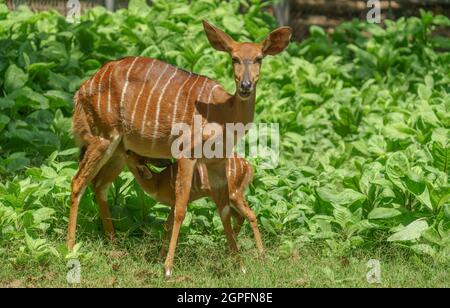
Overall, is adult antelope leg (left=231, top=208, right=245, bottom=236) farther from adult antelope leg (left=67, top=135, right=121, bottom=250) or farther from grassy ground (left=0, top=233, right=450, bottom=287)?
adult antelope leg (left=67, top=135, right=121, bottom=250)

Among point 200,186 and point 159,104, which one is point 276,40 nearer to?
point 159,104

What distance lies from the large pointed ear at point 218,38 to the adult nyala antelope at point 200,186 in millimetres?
769

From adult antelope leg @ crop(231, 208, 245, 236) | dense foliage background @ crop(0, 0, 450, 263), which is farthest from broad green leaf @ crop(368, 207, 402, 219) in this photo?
adult antelope leg @ crop(231, 208, 245, 236)

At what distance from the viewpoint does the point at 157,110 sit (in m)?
6.90

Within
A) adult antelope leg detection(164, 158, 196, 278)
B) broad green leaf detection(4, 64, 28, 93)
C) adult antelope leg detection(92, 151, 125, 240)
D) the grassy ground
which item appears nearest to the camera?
the grassy ground

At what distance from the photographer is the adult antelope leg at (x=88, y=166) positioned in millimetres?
7008

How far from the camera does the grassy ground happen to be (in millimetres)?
6430

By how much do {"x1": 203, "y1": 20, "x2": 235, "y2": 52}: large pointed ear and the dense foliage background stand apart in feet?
4.15

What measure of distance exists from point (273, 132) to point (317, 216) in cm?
239

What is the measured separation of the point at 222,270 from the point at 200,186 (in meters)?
0.63

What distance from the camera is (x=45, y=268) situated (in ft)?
21.7

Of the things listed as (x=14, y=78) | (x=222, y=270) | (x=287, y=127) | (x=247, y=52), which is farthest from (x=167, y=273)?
(x=287, y=127)

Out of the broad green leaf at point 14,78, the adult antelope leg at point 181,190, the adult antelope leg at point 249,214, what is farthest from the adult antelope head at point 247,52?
the broad green leaf at point 14,78

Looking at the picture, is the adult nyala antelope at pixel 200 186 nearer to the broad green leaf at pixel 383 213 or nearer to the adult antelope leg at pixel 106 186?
the adult antelope leg at pixel 106 186
